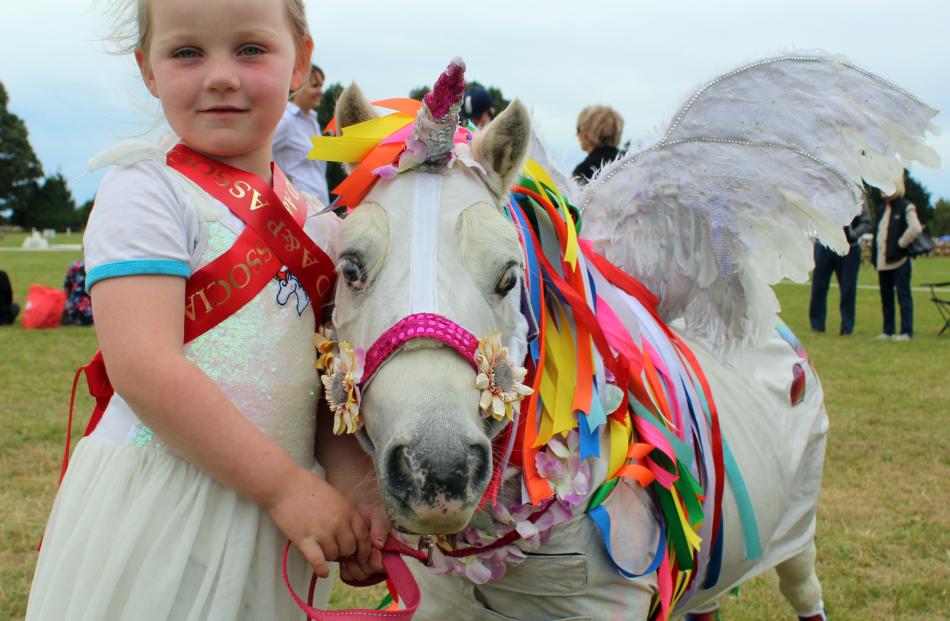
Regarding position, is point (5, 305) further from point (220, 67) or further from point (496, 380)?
point (496, 380)

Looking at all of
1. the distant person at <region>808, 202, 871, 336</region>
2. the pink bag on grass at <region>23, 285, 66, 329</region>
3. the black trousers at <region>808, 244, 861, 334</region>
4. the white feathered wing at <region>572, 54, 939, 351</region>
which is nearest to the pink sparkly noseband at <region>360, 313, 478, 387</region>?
the white feathered wing at <region>572, 54, 939, 351</region>

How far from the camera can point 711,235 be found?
102 inches

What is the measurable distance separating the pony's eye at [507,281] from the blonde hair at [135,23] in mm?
616

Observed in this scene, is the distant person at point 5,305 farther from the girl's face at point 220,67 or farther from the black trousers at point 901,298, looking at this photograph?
the black trousers at point 901,298

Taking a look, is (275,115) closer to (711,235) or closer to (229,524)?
(229,524)

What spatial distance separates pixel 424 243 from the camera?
60.9 inches

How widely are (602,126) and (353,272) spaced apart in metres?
5.11

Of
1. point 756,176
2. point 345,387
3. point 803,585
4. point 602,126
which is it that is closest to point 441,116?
point 345,387

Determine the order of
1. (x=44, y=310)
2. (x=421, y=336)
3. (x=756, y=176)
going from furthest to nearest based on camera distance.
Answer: (x=44, y=310), (x=756, y=176), (x=421, y=336)

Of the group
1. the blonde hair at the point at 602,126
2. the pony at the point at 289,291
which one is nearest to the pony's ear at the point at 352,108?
the pony at the point at 289,291

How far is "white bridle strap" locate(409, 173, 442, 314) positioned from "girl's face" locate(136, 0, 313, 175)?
313 millimetres

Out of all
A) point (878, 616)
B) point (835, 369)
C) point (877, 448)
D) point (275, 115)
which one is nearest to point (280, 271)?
point (275, 115)

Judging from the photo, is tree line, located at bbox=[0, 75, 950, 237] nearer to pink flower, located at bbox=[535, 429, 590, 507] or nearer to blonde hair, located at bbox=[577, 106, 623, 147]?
blonde hair, located at bbox=[577, 106, 623, 147]

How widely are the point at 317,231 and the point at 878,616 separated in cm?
292
